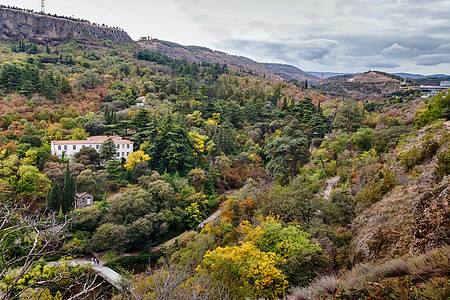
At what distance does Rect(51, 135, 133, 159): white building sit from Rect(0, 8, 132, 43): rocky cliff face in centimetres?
7569

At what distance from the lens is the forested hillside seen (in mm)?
6059

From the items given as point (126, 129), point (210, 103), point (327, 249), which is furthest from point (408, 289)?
point (210, 103)

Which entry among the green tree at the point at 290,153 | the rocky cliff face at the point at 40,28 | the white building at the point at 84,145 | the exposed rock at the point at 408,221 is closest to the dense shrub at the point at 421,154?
the exposed rock at the point at 408,221

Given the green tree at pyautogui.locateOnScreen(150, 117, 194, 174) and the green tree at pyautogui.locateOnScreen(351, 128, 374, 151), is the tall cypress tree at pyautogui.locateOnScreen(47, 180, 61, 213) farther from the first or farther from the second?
the green tree at pyautogui.locateOnScreen(351, 128, 374, 151)

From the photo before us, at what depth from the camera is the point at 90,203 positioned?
22484mm

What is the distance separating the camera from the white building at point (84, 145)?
85.5ft

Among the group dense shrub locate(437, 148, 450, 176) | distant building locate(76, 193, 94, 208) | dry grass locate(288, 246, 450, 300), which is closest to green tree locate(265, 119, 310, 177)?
dense shrub locate(437, 148, 450, 176)

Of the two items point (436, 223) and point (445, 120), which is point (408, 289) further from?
point (445, 120)

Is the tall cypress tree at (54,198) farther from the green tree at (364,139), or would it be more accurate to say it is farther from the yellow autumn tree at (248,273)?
the green tree at (364,139)

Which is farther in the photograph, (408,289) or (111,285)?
(111,285)

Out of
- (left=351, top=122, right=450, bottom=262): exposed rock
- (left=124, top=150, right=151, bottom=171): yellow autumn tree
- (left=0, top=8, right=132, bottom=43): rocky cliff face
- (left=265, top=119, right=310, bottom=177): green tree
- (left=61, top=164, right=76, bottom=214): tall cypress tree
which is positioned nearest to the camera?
(left=351, top=122, right=450, bottom=262): exposed rock

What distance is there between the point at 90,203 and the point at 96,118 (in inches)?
615

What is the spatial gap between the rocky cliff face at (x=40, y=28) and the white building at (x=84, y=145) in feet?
248

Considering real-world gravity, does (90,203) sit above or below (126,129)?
below
